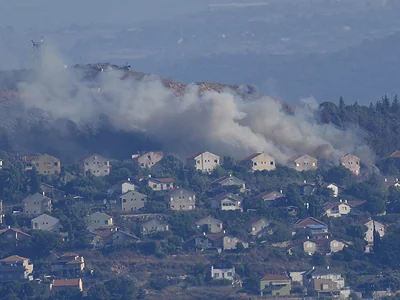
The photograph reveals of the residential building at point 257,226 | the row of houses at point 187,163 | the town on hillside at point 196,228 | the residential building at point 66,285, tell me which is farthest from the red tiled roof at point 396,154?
the residential building at point 66,285

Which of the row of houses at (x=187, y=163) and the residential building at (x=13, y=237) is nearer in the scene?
the residential building at (x=13, y=237)

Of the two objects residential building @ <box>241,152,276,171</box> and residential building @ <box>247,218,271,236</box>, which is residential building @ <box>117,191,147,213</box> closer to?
residential building @ <box>247,218,271,236</box>

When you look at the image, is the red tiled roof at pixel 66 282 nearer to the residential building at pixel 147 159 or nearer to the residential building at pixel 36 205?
the residential building at pixel 36 205

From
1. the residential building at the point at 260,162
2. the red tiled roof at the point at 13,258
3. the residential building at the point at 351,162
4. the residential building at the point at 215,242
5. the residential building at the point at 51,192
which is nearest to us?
the red tiled roof at the point at 13,258

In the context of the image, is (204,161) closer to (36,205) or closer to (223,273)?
(36,205)

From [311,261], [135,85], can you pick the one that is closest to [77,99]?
[135,85]

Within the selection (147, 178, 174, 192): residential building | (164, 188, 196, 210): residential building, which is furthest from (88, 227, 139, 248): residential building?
(147, 178, 174, 192): residential building

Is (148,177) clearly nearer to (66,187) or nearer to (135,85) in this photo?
(66,187)
